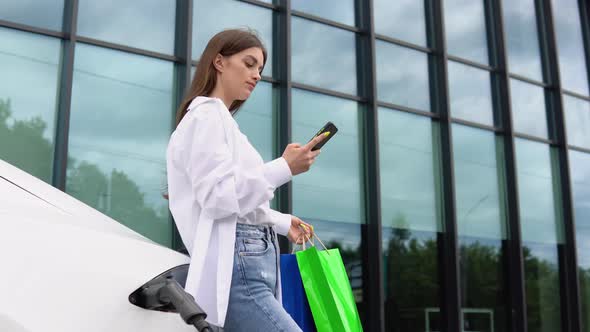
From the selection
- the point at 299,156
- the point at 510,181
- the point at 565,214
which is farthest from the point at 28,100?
the point at 565,214

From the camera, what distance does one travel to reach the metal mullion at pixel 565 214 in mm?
8609

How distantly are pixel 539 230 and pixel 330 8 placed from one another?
401 centimetres

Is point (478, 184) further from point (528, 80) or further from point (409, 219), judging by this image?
point (528, 80)

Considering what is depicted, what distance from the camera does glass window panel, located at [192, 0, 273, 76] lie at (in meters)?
6.28

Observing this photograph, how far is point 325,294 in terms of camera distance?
5.23ft

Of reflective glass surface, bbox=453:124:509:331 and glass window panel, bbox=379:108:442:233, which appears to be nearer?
glass window panel, bbox=379:108:442:233

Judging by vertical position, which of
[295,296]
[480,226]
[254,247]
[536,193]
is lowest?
[295,296]

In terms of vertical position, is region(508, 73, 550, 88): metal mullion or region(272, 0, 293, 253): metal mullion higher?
region(508, 73, 550, 88): metal mullion

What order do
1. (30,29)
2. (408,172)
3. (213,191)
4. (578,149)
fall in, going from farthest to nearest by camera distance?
(578,149)
(408,172)
(30,29)
(213,191)

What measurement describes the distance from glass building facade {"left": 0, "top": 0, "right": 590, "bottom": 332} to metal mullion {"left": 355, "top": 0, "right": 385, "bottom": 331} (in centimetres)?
2

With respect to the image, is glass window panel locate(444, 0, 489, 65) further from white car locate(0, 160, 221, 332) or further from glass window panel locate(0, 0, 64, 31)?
white car locate(0, 160, 221, 332)

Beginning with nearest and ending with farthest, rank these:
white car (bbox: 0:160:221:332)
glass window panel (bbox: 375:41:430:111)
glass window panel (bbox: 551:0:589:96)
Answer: white car (bbox: 0:160:221:332) → glass window panel (bbox: 375:41:430:111) → glass window panel (bbox: 551:0:589:96)

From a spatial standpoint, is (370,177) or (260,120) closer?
(260,120)

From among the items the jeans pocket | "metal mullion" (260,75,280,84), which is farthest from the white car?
"metal mullion" (260,75,280,84)
